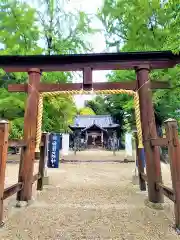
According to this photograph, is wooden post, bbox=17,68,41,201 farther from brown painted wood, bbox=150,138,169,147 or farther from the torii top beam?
brown painted wood, bbox=150,138,169,147

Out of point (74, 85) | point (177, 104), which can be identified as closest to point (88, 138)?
point (177, 104)

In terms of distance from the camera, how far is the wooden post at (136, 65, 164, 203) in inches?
151

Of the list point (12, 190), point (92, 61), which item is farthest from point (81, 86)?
point (12, 190)

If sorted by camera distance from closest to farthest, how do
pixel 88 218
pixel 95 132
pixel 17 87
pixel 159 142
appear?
pixel 88 218, pixel 159 142, pixel 17 87, pixel 95 132

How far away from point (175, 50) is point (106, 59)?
1507 mm

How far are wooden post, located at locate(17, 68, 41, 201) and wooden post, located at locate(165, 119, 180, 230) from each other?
112 inches

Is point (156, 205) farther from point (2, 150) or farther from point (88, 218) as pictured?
point (2, 150)

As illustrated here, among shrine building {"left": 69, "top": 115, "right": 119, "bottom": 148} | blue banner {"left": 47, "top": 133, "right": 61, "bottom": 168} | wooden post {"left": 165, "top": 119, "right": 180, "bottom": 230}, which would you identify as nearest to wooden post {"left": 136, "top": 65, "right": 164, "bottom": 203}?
wooden post {"left": 165, "top": 119, "right": 180, "bottom": 230}

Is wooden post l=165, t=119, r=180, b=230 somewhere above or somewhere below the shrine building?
below

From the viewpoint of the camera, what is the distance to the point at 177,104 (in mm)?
11953

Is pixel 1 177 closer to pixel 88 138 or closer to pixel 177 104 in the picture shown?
pixel 177 104

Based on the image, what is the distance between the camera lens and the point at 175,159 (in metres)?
2.77

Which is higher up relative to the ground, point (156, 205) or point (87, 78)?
point (87, 78)

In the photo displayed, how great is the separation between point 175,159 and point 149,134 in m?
1.34
